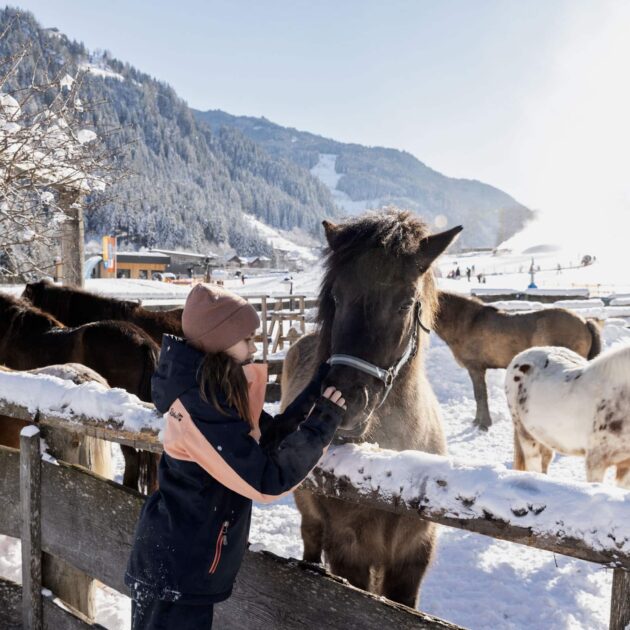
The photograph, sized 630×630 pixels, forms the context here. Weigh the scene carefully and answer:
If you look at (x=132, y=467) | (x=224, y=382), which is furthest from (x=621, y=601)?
(x=132, y=467)

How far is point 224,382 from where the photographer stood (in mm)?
1511

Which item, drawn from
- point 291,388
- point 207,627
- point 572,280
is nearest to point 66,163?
point 291,388

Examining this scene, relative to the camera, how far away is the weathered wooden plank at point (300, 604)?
1515 millimetres

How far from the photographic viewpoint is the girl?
1.43m

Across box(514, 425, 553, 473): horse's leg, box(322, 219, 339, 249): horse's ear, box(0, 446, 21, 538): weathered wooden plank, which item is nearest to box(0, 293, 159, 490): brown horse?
box(0, 446, 21, 538): weathered wooden plank

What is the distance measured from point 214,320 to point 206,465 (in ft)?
1.46

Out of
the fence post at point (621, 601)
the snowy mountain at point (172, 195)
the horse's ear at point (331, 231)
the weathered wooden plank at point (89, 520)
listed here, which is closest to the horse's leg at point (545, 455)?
the horse's ear at point (331, 231)

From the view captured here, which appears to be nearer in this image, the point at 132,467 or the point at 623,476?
the point at 132,467

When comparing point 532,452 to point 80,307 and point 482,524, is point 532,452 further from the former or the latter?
point 80,307

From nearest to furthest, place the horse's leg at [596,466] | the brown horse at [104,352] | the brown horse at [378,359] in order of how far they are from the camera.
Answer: the brown horse at [378,359] < the horse's leg at [596,466] < the brown horse at [104,352]

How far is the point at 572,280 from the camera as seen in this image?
138ft

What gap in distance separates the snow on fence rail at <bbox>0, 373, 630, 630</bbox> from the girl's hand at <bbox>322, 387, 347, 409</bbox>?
20 centimetres

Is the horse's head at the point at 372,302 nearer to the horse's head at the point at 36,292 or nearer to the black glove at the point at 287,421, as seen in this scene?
the black glove at the point at 287,421

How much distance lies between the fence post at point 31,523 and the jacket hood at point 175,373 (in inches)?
46.5
